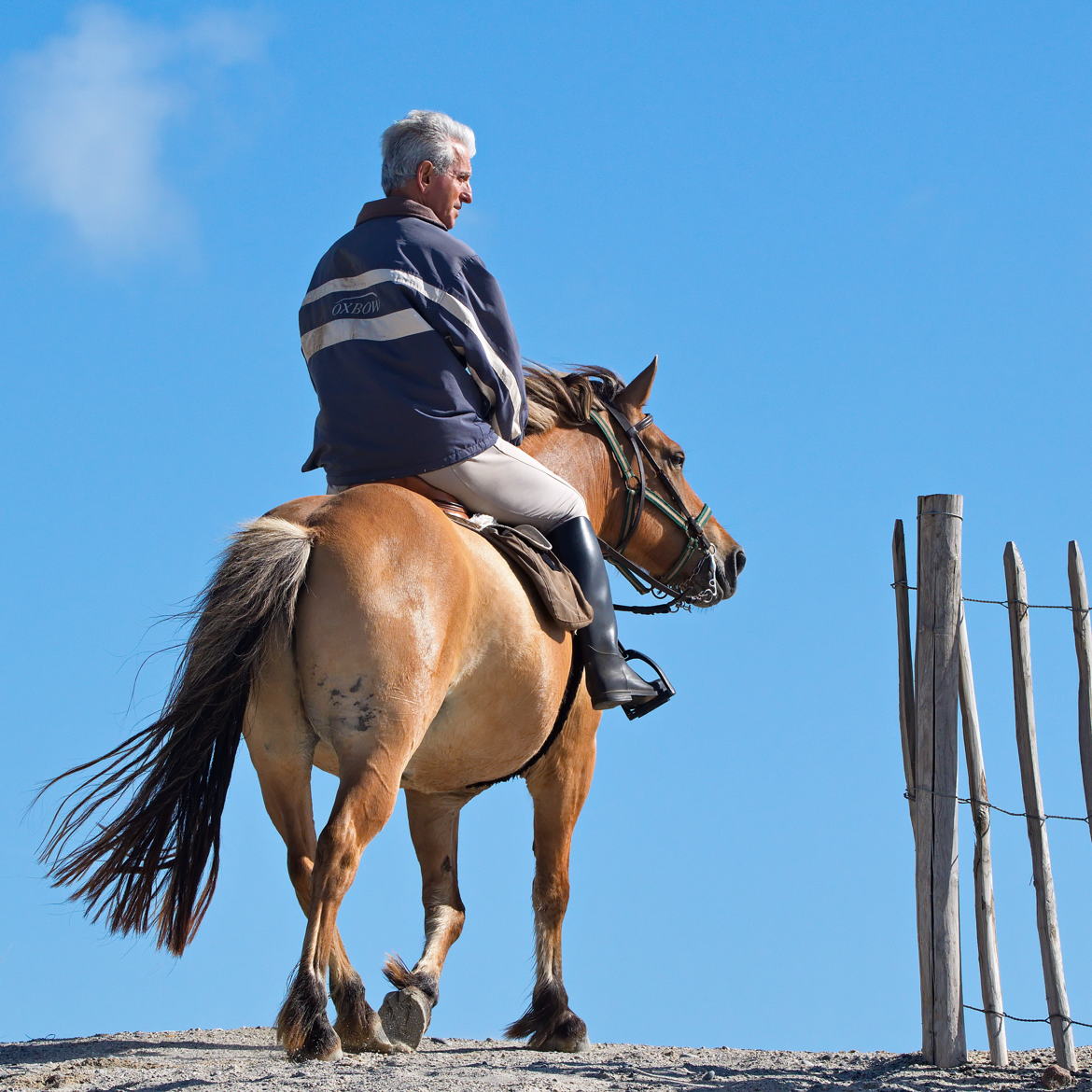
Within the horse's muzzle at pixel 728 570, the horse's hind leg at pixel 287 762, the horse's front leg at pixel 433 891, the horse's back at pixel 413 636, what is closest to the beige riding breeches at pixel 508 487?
the horse's back at pixel 413 636

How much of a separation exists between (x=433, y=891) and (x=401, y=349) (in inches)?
99.6

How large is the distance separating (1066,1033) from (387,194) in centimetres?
438

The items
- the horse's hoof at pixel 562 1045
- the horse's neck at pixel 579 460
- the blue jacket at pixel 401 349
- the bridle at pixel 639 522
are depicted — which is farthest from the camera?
the bridle at pixel 639 522

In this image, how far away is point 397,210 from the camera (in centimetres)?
586

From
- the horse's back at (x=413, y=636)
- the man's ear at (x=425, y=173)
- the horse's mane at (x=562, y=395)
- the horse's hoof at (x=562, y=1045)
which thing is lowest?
the horse's hoof at (x=562, y=1045)

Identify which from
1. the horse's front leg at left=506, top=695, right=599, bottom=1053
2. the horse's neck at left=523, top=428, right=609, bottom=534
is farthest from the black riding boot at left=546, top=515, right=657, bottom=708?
the horse's neck at left=523, top=428, right=609, bottom=534

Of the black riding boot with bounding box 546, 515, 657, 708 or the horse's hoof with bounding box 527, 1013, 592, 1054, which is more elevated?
the black riding boot with bounding box 546, 515, 657, 708

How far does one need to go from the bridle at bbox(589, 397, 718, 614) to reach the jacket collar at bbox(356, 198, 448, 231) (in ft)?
5.25

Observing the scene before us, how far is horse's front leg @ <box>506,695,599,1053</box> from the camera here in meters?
6.45

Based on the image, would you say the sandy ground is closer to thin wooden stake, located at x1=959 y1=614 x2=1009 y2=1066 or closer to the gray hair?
thin wooden stake, located at x1=959 y1=614 x2=1009 y2=1066

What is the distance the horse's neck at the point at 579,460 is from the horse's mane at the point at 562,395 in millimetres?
52

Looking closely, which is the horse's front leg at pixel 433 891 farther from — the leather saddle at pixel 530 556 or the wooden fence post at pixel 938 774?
the wooden fence post at pixel 938 774

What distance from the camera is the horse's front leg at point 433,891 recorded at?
5891mm

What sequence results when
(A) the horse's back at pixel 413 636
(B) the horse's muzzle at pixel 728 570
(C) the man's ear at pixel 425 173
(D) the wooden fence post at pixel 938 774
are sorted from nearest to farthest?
(A) the horse's back at pixel 413 636
(D) the wooden fence post at pixel 938 774
(C) the man's ear at pixel 425 173
(B) the horse's muzzle at pixel 728 570
